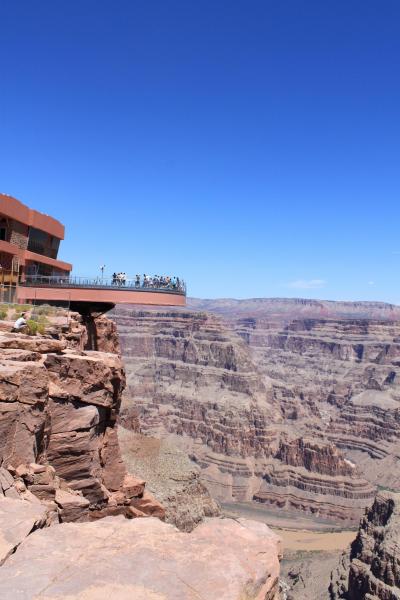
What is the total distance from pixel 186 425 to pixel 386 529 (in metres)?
105

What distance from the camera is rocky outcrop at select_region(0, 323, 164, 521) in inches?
512

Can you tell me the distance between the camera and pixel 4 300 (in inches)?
1159

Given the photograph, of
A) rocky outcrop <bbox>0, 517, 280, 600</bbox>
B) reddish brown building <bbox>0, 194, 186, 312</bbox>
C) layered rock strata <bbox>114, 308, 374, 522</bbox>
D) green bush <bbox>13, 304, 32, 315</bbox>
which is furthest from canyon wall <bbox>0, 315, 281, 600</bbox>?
→ layered rock strata <bbox>114, 308, 374, 522</bbox>

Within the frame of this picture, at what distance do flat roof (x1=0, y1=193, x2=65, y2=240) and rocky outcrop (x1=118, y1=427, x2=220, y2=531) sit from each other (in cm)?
1614

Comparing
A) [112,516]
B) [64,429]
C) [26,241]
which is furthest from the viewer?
[26,241]

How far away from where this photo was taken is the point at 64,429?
15.1m

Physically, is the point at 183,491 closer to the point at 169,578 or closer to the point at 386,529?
the point at 169,578

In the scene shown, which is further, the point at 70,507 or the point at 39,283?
the point at 39,283

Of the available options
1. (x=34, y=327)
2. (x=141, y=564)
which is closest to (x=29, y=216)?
(x=34, y=327)

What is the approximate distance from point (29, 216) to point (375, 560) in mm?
44031

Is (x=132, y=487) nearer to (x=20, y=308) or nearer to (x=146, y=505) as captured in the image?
(x=146, y=505)

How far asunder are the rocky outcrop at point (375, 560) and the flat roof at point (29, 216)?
4113 centimetres

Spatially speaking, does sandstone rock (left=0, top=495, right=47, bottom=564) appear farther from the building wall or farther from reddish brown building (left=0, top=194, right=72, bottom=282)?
the building wall

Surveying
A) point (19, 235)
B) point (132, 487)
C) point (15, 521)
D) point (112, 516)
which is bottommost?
point (132, 487)
